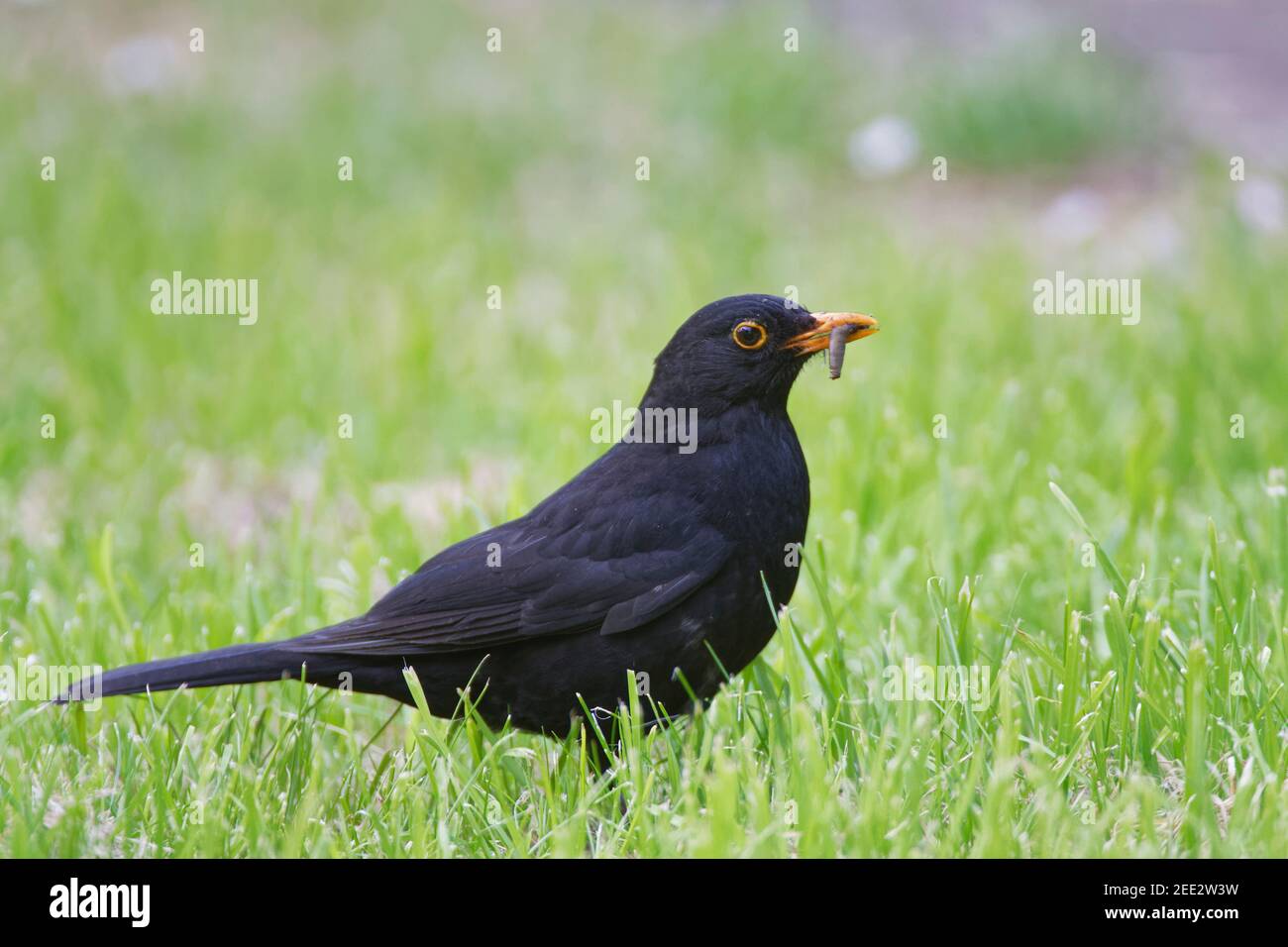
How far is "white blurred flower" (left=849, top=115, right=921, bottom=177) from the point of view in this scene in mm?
9141

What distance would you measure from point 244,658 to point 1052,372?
4.19m

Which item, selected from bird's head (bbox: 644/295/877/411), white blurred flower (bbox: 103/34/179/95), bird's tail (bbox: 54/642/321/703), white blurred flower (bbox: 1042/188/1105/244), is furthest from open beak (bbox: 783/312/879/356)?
white blurred flower (bbox: 103/34/179/95)

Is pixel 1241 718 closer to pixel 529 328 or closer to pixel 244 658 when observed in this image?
pixel 244 658

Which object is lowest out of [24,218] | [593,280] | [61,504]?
[61,504]

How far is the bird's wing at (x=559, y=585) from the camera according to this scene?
3.34 meters

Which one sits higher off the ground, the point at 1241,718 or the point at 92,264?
the point at 92,264

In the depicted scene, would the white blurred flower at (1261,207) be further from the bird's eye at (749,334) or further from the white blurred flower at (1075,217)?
the bird's eye at (749,334)

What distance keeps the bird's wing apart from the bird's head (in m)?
0.33

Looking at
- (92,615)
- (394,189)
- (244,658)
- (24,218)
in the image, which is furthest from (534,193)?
(244,658)

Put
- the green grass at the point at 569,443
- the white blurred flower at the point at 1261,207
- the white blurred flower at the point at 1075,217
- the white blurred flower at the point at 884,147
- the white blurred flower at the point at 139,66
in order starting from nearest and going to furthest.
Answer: the green grass at the point at 569,443 → the white blurred flower at the point at 1261,207 → the white blurred flower at the point at 1075,217 → the white blurred flower at the point at 884,147 → the white blurred flower at the point at 139,66

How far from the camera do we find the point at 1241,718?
10.7ft

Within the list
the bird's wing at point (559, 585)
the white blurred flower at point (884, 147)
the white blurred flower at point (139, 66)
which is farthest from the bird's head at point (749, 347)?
the white blurred flower at point (139, 66)

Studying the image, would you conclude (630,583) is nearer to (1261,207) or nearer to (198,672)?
(198,672)

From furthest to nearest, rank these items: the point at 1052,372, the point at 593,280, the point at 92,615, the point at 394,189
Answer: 1. the point at 394,189
2. the point at 593,280
3. the point at 1052,372
4. the point at 92,615
